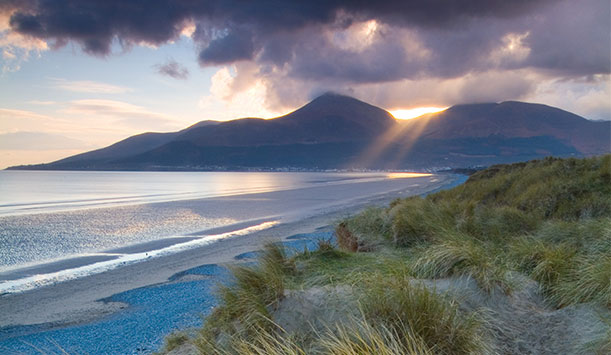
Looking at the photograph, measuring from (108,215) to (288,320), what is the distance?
29451 mm

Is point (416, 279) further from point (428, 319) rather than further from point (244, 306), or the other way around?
point (244, 306)

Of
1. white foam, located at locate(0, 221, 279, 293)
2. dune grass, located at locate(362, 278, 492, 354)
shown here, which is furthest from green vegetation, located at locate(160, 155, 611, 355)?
white foam, located at locate(0, 221, 279, 293)

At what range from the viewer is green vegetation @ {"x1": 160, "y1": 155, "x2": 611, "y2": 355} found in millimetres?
4121

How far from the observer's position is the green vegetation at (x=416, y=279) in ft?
13.5

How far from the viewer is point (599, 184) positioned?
12.0 metres

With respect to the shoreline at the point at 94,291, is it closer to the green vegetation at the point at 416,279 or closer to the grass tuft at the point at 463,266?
the green vegetation at the point at 416,279

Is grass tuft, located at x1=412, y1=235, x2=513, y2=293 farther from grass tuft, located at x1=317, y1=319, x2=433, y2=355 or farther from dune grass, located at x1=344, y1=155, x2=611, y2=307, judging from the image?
grass tuft, located at x1=317, y1=319, x2=433, y2=355

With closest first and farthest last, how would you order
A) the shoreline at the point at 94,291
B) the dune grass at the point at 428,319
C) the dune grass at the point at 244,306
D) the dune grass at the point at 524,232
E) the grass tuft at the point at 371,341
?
1. the grass tuft at the point at 371,341
2. the dune grass at the point at 428,319
3. the dune grass at the point at 244,306
4. the dune grass at the point at 524,232
5. the shoreline at the point at 94,291

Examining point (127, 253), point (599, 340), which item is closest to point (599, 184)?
point (599, 340)

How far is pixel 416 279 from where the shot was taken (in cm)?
568

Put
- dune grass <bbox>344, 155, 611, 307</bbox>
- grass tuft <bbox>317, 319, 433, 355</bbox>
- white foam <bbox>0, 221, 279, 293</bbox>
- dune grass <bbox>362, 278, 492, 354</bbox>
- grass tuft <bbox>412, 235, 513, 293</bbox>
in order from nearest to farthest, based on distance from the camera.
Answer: grass tuft <bbox>317, 319, 433, 355</bbox> → dune grass <bbox>362, 278, 492, 354</bbox> → grass tuft <bbox>412, 235, 513, 293</bbox> → dune grass <bbox>344, 155, 611, 307</bbox> → white foam <bbox>0, 221, 279, 293</bbox>

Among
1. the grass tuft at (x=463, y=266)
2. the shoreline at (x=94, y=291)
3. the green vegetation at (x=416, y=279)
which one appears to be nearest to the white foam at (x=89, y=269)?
the shoreline at (x=94, y=291)

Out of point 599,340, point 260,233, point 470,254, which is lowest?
point 260,233

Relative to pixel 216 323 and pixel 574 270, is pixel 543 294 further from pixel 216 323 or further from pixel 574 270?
pixel 216 323
